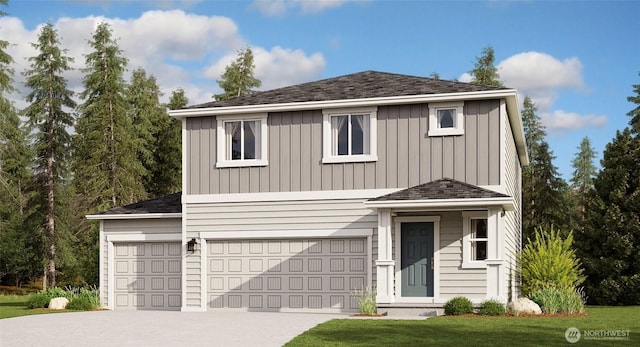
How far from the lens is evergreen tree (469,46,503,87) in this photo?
4741cm

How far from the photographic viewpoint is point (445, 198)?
1956 cm

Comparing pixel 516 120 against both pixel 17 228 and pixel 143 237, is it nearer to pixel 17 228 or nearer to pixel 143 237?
pixel 143 237

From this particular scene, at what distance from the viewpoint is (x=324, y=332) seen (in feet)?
49.4

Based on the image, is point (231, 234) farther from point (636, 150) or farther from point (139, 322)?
point (636, 150)

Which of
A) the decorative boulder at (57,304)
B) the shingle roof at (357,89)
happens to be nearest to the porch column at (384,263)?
the shingle roof at (357,89)

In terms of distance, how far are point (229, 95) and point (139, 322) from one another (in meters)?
31.3

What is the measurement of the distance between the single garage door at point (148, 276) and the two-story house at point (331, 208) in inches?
1.4

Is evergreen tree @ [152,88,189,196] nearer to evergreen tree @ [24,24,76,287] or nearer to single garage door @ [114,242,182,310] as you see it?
evergreen tree @ [24,24,76,287]

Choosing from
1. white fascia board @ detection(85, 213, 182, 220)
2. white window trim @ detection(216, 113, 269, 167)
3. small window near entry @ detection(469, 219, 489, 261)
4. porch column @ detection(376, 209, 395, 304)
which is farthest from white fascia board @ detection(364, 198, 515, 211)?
white fascia board @ detection(85, 213, 182, 220)

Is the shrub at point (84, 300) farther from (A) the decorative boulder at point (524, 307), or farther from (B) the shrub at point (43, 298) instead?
(A) the decorative boulder at point (524, 307)

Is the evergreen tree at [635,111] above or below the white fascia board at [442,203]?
above

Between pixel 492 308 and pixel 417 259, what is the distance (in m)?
2.71

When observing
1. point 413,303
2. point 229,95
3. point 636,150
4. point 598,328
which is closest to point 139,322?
point 413,303

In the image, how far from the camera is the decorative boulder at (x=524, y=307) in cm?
1888
